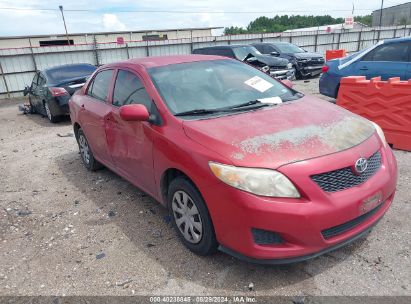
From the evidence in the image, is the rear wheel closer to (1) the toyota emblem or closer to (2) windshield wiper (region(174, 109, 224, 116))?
(2) windshield wiper (region(174, 109, 224, 116))

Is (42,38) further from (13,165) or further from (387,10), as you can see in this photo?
(387,10)

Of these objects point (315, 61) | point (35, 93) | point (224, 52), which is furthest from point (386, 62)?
point (35, 93)

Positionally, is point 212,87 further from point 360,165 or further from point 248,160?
point 360,165

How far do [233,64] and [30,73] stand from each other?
1552cm

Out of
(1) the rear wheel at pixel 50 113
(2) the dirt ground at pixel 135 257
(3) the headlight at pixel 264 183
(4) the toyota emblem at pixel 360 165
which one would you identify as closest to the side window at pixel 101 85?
(2) the dirt ground at pixel 135 257

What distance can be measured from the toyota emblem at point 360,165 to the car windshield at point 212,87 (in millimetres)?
1129

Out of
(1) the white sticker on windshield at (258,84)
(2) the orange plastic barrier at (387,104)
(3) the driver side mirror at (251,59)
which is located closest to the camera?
(1) the white sticker on windshield at (258,84)

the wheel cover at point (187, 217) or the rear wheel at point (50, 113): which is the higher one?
the wheel cover at point (187, 217)

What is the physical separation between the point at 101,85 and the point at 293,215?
332 cm

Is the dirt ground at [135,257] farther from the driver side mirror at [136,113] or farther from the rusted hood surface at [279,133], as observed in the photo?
the driver side mirror at [136,113]

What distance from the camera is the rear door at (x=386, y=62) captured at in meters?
6.95

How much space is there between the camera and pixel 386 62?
7.20 metres

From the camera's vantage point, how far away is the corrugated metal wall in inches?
637

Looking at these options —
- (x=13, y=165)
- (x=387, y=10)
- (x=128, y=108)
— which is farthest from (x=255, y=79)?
(x=387, y=10)
